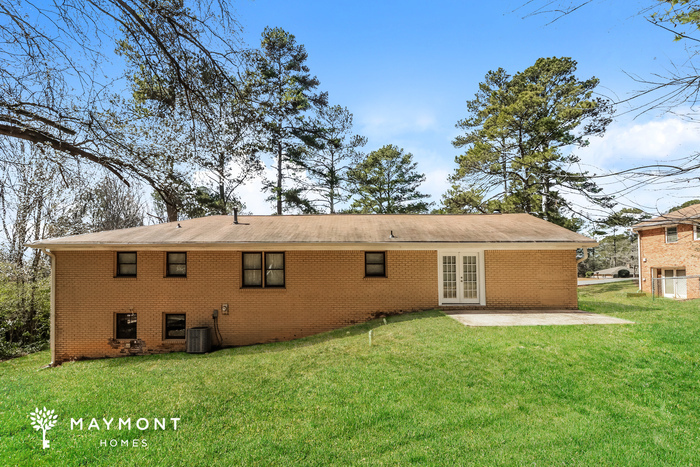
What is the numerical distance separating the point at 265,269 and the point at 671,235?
25.8 metres

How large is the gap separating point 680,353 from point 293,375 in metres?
7.69

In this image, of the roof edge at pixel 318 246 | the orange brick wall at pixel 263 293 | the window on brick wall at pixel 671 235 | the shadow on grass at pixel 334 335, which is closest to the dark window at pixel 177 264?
the orange brick wall at pixel 263 293

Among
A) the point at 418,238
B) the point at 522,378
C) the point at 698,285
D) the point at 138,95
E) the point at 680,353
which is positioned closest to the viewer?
the point at 138,95

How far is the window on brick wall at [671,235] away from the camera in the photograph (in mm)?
21641

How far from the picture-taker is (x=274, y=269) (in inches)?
468

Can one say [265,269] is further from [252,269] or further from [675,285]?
[675,285]

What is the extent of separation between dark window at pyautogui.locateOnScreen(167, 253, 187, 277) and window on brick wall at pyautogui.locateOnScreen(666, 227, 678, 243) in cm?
2779

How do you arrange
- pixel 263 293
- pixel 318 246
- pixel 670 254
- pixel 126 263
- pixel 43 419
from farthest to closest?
pixel 670 254 < pixel 126 263 < pixel 263 293 < pixel 318 246 < pixel 43 419

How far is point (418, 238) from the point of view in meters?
11.7

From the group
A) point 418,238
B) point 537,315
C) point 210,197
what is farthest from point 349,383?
point 210,197

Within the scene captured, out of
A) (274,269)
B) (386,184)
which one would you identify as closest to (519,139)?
(386,184)

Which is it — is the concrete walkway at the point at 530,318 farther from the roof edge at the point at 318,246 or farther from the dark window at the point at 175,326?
the dark window at the point at 175,326

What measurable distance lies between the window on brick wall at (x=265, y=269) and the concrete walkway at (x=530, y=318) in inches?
228

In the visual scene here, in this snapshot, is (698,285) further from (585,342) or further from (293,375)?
(293,375)
